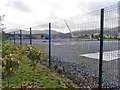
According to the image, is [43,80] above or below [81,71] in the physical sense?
below

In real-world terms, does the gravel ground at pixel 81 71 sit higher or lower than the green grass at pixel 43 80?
higher

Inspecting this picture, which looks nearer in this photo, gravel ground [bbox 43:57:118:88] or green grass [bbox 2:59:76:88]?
gravel ground [bbox 43:57:118:88]

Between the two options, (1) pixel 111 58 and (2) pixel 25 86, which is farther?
(2) pixel 25 86

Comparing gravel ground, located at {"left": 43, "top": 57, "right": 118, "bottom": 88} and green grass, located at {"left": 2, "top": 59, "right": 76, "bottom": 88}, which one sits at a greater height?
gravel ground, located at {"left": 43, "top": 57, "right": 118, "bottom": 88}

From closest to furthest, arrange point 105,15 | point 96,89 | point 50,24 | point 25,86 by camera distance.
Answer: point 105,15 < point 96,89 < point 25,86 < point 50,24

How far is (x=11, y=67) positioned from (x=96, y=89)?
1899 mm

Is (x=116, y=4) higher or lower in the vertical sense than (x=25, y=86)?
higher

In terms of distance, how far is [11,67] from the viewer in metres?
4.51

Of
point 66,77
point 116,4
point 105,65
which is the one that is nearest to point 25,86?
point 66,77

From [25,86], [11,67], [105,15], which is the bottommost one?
[25,86]

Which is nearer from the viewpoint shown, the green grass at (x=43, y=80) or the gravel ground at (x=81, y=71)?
the gravel ground at (x=81, y=71)

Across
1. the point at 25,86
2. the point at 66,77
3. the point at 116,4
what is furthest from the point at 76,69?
the point at 116,4

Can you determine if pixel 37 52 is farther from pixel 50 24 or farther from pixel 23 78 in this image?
pixel 50 24

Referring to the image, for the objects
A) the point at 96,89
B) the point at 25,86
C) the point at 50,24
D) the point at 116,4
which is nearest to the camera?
the point at 116,4
